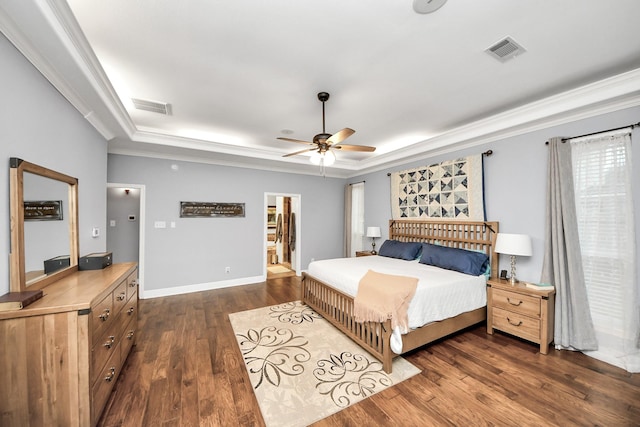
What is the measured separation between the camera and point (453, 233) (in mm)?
3920

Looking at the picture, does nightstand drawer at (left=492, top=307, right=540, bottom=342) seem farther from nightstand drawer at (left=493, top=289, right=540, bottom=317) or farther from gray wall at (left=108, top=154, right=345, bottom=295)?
gray wall at (left=108, top=154, right=345, bottom=295)

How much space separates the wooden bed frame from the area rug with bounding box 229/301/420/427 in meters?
0.15

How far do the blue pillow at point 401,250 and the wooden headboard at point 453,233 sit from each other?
27 centimetres

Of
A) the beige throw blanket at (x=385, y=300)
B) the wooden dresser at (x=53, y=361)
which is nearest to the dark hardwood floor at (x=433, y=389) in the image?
the wooden dresser at (x=53, y=361)

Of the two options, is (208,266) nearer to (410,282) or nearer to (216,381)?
(216,381)

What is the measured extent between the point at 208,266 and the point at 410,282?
381 cm

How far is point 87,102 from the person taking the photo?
2.40m

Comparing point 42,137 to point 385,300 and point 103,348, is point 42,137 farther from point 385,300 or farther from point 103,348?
point 385,300

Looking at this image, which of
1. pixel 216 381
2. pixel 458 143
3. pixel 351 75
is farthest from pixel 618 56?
pixel 216 381

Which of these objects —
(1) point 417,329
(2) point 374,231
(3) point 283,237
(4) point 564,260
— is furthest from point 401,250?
(3) point 283,237

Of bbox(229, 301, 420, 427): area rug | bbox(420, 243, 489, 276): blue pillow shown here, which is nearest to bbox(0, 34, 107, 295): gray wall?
bbox(229, 301, 420, 427): area rug

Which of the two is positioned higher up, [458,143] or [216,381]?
[458,143]

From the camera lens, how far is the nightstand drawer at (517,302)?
2.67 metres

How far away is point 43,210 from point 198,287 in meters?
3.11
